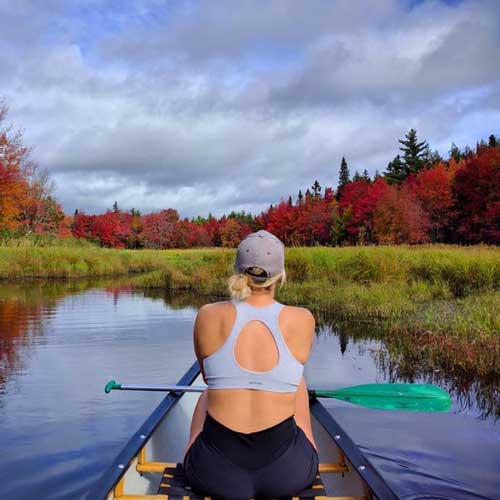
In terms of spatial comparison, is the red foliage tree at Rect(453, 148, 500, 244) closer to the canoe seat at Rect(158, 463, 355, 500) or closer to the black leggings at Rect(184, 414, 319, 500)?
the canoe seat at Rect(158, 463, 355, 500)

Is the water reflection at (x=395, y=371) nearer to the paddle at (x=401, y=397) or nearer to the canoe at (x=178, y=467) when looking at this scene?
the paddle at (x=401, y=397)

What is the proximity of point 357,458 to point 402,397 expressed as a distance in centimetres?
88

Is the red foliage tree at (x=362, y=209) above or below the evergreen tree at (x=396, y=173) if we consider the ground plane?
below

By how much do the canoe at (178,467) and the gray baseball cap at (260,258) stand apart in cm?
111

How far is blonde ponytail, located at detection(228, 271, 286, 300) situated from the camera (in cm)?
254

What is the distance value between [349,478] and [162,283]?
17.5m

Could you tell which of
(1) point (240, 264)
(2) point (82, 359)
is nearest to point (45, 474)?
(1) point (240, 264)

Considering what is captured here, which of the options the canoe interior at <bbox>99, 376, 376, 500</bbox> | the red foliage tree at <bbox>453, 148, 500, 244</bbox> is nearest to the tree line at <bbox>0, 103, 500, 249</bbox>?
the red foliage tree at <bbox>453, 148, 500, 244</bbox>

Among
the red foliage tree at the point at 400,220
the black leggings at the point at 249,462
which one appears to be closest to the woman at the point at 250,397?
the black leggings at the point at 249,462

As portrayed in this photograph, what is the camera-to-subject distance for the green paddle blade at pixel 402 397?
12.1ft

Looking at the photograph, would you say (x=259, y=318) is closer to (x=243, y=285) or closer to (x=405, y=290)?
(x=243, y=285)

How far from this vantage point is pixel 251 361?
8.18 feet

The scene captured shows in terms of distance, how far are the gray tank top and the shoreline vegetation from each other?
4882mm

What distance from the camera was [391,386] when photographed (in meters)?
3.90
